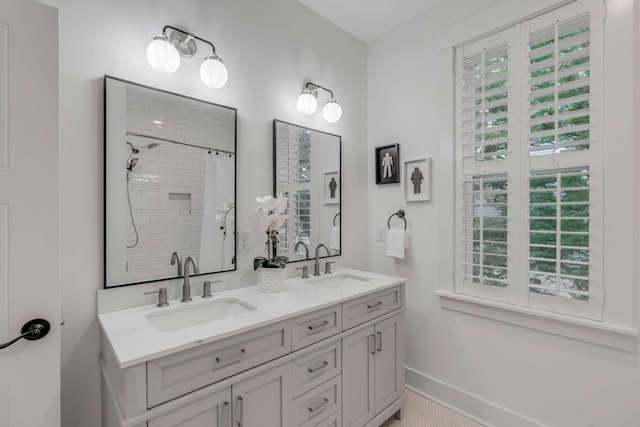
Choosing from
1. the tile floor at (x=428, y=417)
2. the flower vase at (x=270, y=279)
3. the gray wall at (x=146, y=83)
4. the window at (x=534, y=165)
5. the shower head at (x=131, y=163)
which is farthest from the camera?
the tile floor at (x=428, y=417)

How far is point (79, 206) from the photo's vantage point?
1310 millimetres

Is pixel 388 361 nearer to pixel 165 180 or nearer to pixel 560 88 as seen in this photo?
pixel 165 180

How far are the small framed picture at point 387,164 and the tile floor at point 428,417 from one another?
1594mm

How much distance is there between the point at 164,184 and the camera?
152 cm

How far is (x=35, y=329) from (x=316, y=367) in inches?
42.0

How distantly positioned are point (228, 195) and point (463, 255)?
154 centimetres

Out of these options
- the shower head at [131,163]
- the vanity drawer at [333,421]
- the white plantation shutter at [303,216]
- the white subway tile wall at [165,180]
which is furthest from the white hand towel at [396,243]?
the shower head at [131,163]

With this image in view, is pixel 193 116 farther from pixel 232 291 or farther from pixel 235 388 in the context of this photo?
pixel 235 388

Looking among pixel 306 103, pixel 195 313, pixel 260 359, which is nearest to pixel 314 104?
pixel 306 103

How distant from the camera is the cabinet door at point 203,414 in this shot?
1003 millimetres

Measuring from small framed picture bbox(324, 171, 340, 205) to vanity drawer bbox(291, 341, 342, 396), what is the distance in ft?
3.56

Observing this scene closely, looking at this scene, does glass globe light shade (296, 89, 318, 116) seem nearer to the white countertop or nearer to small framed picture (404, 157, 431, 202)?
small framed picture (404, 157, 431, 202)

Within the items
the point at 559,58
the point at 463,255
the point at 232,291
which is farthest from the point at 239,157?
the point at 559,58

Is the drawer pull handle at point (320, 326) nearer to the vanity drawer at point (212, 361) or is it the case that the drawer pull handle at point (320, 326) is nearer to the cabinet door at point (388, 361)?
the vanity drawer at point (212, 361)
